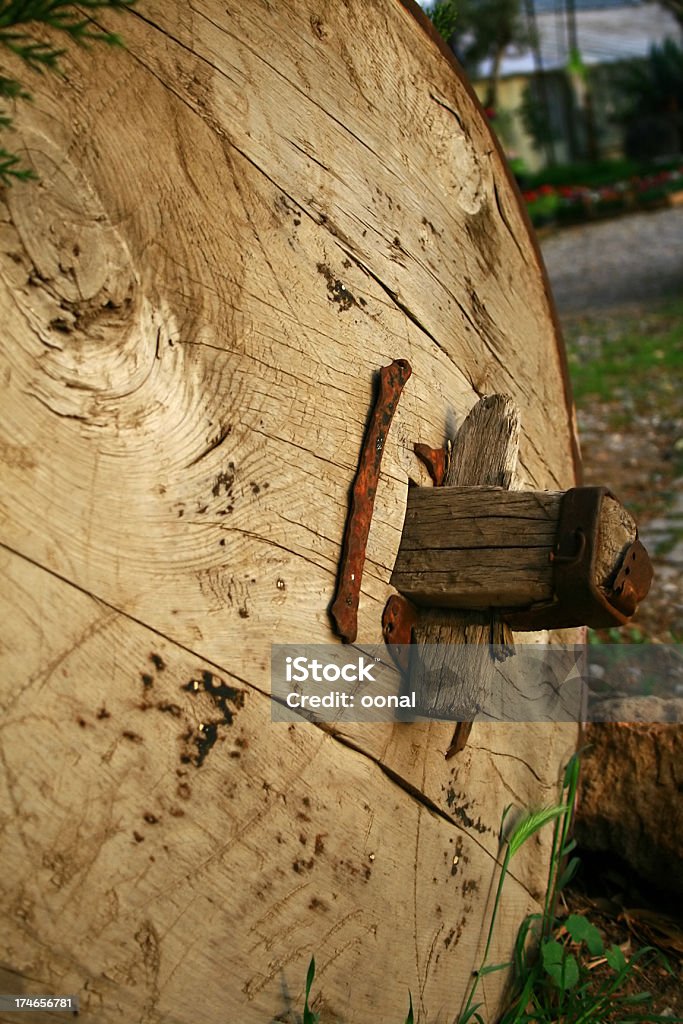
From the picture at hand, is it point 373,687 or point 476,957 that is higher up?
point 373,687

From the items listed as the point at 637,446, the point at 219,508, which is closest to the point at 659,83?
the point at 637,446

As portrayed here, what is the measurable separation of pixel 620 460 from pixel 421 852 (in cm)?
368

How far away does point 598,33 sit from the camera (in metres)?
27.8

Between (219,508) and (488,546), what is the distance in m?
0.39

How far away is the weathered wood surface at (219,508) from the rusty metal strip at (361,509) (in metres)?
0.02

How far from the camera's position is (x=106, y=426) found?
3.74 ft

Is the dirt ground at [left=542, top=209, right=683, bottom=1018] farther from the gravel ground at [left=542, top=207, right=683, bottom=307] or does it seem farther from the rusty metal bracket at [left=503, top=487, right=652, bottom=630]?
the rusty metal bracket at [left=503, top=487, right=652, bottom=630]

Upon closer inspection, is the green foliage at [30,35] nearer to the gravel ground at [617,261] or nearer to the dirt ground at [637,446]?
the dirt ground at [637,446]

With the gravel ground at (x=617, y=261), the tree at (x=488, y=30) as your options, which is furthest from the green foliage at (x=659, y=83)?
the gravel ground at (x=617, y=261)

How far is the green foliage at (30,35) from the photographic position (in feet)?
3.03

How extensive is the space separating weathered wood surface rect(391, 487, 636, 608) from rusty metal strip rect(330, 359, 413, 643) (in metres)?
0.10

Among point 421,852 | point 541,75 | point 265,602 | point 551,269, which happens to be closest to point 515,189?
point 265,602

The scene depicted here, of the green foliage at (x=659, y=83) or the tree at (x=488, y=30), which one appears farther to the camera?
the tree at (x=488, y=30)

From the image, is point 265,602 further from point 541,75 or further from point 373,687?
point 541,75
